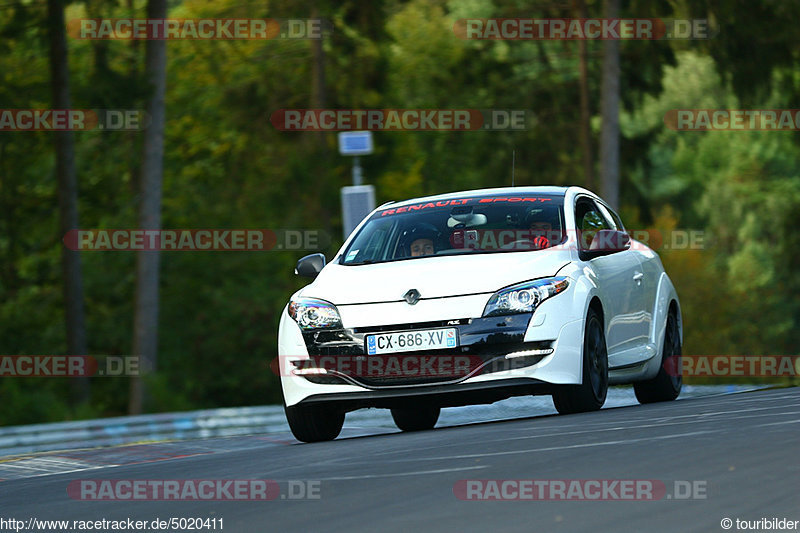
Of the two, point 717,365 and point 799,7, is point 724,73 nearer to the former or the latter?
point 799,7

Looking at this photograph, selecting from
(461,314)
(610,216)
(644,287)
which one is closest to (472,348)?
(461,314)

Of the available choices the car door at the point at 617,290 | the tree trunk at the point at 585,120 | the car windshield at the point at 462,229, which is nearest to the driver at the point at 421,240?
the car windshield at the point at 462,229

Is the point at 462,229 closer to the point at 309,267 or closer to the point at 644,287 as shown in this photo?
the point at 309,267

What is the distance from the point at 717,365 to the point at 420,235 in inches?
1847

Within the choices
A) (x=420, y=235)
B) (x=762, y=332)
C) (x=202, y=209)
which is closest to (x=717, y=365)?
(x=762, y=332)

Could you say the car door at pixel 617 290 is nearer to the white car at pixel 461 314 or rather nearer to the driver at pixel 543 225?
the white car at pixel 461 314

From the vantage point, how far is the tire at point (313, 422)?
10758 mm

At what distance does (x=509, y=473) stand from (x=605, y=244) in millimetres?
4177

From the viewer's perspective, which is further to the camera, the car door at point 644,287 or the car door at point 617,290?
the car door at point 644,287

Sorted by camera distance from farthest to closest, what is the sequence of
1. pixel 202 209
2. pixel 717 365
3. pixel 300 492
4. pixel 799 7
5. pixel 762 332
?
pixel 762 332, pixel 717 365, pixel 202 209, pixel 799 7, pixel 300 492

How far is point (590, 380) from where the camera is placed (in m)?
10.4

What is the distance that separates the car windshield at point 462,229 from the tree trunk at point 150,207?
13.8m

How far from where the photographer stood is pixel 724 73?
102 feet

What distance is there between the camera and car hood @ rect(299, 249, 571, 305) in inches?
395
